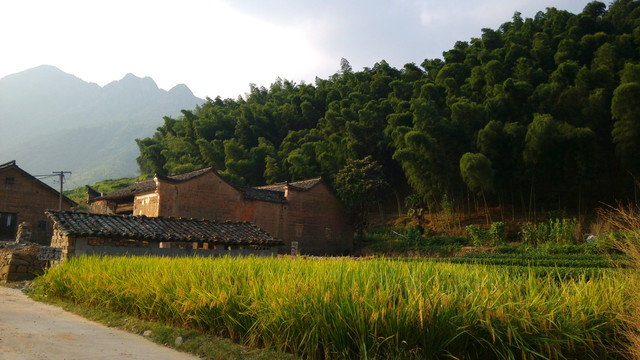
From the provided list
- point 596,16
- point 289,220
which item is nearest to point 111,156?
point 289,220

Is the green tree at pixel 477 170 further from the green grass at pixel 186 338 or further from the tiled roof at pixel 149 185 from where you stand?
the green grass at pixel 186 338

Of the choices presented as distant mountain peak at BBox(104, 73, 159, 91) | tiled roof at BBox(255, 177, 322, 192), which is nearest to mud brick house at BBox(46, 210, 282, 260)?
tiled roof at BBox(255, 177, 322, 192)

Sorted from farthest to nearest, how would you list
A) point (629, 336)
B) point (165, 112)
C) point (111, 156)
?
point (165, 112), point (111, 156), point (629, 336)

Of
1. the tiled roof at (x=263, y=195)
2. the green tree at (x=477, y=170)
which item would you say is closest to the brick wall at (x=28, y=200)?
the tiled roof at (x=263, y=195)

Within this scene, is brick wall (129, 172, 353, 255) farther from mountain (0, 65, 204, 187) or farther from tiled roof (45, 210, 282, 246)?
mountain (0, 65, 204, 187)

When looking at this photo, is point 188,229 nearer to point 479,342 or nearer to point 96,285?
point 96,285

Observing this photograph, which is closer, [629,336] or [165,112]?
[629,336]

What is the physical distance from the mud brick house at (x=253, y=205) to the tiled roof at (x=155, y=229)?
5726 millimetres

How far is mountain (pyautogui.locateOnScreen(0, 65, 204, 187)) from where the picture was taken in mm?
118500

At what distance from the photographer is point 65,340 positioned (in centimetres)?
561

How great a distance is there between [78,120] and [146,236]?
542 feet

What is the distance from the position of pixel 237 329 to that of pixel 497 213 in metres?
24.0

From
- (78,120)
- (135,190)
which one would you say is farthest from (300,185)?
(78,120)

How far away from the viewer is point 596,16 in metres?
30.5
